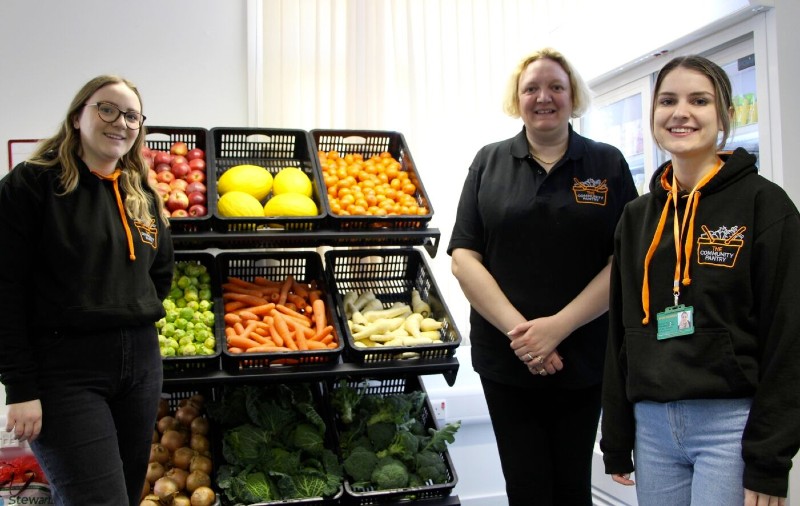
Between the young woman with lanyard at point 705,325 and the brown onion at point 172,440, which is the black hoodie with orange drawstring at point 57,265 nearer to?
the brown onion at point 172,440

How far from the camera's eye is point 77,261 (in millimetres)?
1738

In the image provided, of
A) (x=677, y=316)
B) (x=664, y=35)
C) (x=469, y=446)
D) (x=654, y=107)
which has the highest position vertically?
(x=664, y=35)

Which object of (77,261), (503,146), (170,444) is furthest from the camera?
(170,444)

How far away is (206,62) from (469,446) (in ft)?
7.96

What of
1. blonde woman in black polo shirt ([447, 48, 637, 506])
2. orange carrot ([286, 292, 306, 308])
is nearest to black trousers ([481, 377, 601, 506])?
blonde woman in black polo shirt ([447, 48, 637, 506])

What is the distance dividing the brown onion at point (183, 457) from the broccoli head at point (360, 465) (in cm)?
58

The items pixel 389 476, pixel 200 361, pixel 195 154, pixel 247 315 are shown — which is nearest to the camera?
pixel 200 361

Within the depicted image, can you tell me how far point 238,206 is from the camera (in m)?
2.48

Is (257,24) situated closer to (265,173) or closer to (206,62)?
(206,62)

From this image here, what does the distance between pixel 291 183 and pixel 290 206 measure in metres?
0.18

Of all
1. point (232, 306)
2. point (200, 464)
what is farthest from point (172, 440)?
point (232, 306)

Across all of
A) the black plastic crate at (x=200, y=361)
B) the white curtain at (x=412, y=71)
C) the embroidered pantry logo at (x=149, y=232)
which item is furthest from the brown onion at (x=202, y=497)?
the white curtain at (x=412, y=71)

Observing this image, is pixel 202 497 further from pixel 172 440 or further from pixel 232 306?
pixel 232 306

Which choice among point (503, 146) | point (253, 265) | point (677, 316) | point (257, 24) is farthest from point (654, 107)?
point (257, 24)
